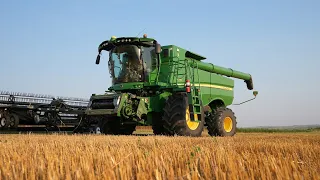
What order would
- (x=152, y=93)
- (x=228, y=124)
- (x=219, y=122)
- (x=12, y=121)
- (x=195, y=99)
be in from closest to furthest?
(x=195, y=99)
(x=152, y=93)
(x=219, y=122)
(x=228, y=124)
(x=12, y=121)

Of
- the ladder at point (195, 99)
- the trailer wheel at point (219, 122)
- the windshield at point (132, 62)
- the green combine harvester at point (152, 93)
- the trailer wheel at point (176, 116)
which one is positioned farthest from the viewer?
the trailer wheel at point (219, 122)

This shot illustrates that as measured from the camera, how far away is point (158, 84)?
32.1 feet

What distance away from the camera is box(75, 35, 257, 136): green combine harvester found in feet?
30.1

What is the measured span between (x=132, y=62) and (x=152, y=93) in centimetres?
107

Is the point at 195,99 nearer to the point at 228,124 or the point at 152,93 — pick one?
the point at 152,93

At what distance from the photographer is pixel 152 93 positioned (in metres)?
10.2

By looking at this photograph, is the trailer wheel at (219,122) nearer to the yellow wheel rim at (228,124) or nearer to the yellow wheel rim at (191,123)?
the yellow wheel rim at (228,124)

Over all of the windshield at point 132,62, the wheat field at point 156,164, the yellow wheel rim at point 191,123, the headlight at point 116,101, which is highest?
the windshield at point 132,62

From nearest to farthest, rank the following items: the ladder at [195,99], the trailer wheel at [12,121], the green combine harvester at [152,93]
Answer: the green combine harvester at [152,93] → the ladder at [195,99] → the trailer wheel at [12,121]

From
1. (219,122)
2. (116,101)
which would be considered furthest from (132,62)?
(219,122)

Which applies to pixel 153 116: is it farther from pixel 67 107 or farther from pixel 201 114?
pixel 67 107

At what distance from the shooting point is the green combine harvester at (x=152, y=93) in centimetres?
919

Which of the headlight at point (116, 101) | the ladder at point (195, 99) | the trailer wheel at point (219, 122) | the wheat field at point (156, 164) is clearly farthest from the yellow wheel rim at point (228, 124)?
the wheat field at point (156, 164)

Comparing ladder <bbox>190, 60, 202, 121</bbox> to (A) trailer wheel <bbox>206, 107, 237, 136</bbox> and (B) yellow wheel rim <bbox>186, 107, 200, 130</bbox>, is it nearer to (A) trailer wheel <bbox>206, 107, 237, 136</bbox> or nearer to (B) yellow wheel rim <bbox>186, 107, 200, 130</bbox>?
(B) yellow wheel rim <bbox>186, 107, 200, 130</bbox>
